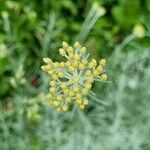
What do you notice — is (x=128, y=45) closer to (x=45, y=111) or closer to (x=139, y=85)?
(x=139, y=85)

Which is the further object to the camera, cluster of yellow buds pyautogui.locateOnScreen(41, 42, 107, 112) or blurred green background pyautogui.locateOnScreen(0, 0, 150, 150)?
blurred green background pyautogui.locateOnScreen(0, 0, 150, 150)

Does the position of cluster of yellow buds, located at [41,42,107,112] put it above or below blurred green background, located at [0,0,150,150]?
below

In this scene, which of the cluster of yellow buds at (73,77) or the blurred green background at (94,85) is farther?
the blurred green background at (94,85)

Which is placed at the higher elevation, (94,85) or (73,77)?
(94,85)

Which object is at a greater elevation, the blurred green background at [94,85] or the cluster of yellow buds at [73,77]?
the blurred green background at [94,85]
